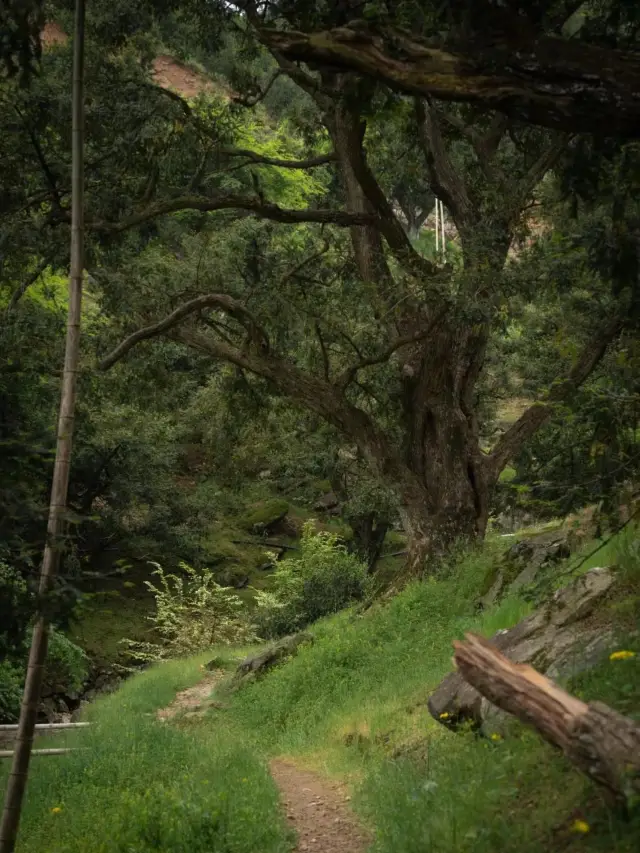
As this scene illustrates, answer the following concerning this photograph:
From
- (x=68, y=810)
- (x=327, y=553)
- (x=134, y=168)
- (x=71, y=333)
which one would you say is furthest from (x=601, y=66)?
(x=327, y=553)

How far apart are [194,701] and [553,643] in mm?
9799

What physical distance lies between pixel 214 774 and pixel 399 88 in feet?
18.3

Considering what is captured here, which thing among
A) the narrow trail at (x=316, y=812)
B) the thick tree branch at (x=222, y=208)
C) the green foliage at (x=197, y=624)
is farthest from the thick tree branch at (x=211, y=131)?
the green foliage at (x=197, y=624)

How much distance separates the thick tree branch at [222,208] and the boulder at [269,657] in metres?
6.38

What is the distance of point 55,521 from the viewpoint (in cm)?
548

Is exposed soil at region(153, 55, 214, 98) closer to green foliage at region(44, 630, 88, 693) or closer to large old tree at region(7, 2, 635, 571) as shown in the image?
large old tree at region(7, 2, 635, 571)

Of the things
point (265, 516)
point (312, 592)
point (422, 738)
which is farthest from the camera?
point (265, 516)

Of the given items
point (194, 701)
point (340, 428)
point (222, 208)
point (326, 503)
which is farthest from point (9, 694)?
point (326, 503)

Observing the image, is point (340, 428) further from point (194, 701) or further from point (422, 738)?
point (422, 738)

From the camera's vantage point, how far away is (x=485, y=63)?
14.9 feet

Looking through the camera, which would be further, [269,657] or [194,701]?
[194,701]

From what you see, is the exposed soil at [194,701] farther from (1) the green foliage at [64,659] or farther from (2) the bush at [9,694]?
(2) the bush at [9,694]

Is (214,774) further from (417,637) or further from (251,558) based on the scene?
(251,558)

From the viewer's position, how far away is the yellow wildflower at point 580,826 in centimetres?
402
